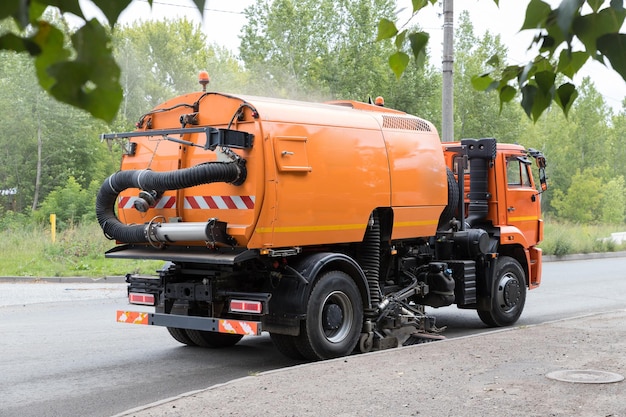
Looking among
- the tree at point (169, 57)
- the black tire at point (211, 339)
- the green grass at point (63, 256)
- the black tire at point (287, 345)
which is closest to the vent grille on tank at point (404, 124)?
the black tire at point (287, 345)

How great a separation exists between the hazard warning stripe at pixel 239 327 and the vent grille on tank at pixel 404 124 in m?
2.97

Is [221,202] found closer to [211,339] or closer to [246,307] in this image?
[246,307]

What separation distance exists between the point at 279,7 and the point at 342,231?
26.6 metres

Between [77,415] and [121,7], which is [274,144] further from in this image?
[121,7]

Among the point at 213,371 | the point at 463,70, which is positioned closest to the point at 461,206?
the point at 213,371

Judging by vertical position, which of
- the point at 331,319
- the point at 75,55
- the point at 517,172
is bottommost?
the point at 331,319

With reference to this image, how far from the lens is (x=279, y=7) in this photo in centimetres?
3384

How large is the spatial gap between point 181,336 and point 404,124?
3646 millimetres

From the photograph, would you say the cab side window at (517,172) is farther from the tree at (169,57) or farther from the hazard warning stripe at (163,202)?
the tree at (169,57)

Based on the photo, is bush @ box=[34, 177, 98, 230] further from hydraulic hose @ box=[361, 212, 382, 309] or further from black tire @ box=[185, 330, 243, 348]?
hydraulic hose @ box=[361, 212, 382, 309]

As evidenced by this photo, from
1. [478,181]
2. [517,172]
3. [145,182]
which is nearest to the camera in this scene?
[145,182]

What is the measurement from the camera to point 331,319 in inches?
332

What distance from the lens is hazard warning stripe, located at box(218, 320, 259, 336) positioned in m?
7.80

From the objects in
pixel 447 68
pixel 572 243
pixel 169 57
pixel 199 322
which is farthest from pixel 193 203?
pixel 169 57
